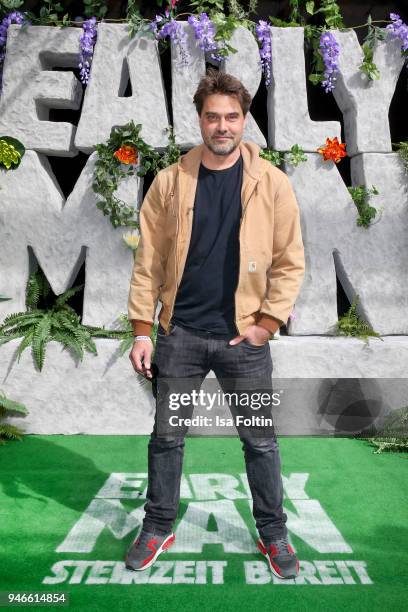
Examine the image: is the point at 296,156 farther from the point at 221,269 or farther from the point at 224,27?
the point at 221,269

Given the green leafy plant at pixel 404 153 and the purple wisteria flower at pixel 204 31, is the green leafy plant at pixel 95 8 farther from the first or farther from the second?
the green leafy plant at pixel 404 153

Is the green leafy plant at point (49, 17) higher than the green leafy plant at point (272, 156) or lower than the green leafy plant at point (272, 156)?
higher

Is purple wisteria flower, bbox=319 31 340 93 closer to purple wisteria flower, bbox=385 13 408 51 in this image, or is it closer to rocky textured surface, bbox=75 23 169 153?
purple wisteria flower, bbox=385 13 408 51

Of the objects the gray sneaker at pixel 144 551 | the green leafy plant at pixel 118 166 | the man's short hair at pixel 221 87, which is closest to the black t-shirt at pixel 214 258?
the man's short hair at pixel 221 87

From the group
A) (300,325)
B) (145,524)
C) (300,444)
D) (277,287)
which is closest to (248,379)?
(277,287)

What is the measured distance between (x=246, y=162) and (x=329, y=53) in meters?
3.41

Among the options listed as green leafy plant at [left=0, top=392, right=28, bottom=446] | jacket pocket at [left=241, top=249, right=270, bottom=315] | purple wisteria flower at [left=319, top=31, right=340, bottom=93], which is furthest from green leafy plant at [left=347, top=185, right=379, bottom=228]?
green leafy plant at [left=0, top=392, right=28, bottom=446]

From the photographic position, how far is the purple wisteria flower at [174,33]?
5828mm

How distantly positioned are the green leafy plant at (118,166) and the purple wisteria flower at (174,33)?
2.29ft

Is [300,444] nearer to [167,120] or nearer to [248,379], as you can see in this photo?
[248,379]

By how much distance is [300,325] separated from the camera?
609cm

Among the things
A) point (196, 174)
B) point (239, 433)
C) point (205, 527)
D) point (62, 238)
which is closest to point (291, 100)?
point (62, 238)

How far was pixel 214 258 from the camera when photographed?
3098mm

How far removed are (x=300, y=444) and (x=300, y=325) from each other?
1166 millimetres
